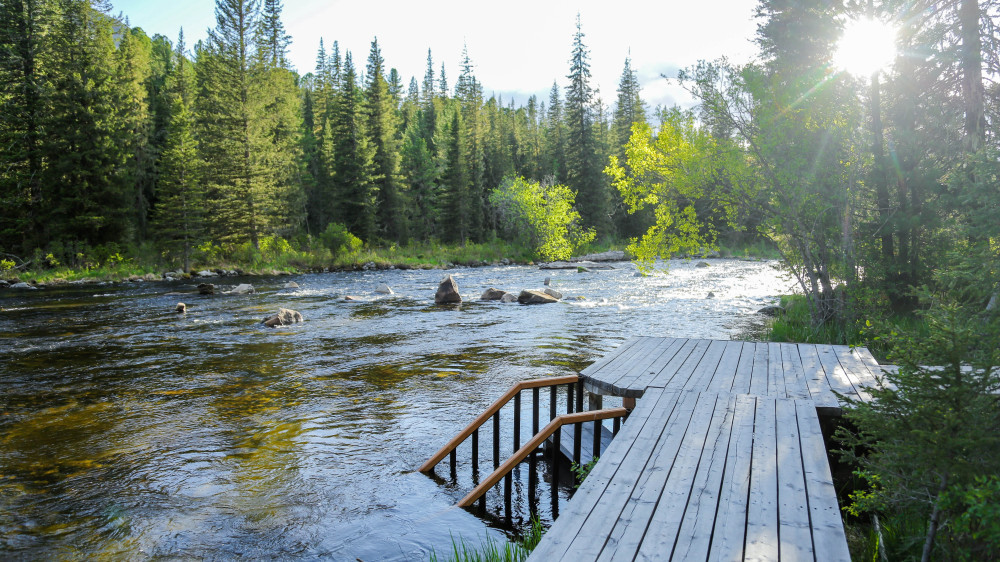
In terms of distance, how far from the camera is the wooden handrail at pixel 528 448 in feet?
15.0

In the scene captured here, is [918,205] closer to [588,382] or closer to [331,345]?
[588,382]

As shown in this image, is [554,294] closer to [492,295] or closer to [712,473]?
[492,295]

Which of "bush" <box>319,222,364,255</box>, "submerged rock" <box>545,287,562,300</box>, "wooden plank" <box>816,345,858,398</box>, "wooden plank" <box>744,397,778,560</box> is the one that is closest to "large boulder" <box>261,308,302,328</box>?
"submerged rock" <box>545,287,562,300</box>

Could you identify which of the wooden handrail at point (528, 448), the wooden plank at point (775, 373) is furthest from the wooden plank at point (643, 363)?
the wooden plank at point (775, 373)

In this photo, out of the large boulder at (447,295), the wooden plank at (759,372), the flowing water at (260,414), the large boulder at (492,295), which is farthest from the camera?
the large boulder at (492,295)

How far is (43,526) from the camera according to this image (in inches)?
194

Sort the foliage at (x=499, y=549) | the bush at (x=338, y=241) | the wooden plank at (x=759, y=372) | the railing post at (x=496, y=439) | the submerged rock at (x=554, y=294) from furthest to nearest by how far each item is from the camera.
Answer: the bush at (x=338, y=241) → the submerged rock at (x=554, y=294) → the railing post at (x=496, y=439) → the wooden plank at (x=759, y=372) → the foliage at (x=499, y=549)

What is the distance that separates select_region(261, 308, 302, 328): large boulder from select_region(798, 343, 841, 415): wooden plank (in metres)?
12.5

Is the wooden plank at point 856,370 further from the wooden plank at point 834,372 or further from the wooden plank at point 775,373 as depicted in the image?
the wooden plank at point 775,373

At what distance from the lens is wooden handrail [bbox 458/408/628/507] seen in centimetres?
456

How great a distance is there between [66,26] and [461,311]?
30.8 meters

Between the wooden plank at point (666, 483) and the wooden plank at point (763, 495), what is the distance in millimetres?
339

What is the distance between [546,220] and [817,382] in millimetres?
37167

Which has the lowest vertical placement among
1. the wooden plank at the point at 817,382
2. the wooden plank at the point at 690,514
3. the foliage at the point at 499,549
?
the foliage at the point at 499,549
